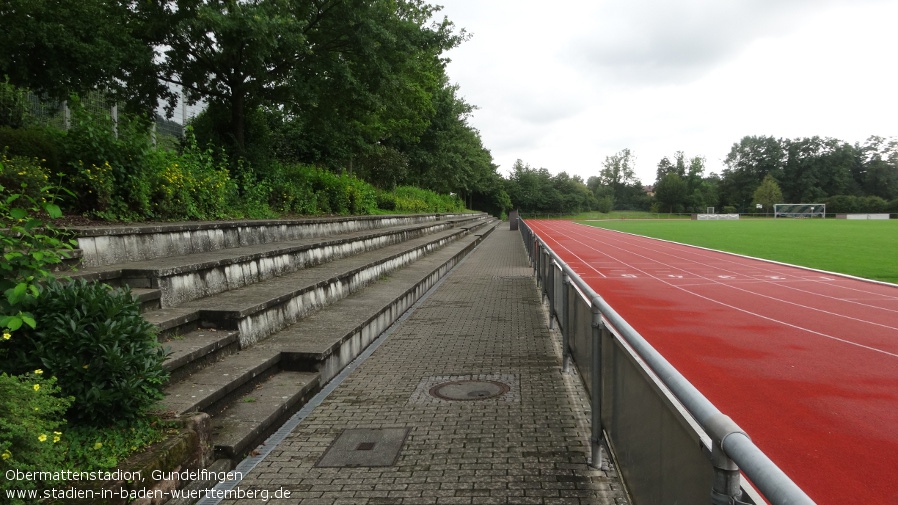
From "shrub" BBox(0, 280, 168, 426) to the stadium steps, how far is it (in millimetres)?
519

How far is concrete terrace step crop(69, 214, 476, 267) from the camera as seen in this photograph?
5797 millimetres

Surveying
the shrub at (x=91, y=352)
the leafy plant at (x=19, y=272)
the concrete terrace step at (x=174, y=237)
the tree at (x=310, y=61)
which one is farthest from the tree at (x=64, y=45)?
the shrub at (x=91, y=352)

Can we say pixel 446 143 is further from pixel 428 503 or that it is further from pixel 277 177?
pixel 428 503

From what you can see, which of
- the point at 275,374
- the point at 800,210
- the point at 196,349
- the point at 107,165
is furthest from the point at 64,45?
the point at 800,210

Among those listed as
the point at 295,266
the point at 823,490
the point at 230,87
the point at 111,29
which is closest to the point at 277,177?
the point at 230,87

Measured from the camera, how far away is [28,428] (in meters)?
2.59

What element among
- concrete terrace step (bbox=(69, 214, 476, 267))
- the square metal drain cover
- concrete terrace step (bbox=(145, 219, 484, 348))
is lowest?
the square metal drain cover

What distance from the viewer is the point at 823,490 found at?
376cm

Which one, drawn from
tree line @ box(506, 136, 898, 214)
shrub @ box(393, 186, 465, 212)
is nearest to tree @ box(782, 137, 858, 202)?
tree line @ box(506, 136, 898, 214)

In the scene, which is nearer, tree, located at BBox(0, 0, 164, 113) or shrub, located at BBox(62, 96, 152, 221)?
shrub, located at BBox(62, 96, 152, 221)

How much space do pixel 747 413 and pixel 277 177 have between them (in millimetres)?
13555

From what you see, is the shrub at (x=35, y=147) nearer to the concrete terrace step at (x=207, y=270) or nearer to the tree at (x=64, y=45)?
the concrete terrace step at (x=207, y=270)

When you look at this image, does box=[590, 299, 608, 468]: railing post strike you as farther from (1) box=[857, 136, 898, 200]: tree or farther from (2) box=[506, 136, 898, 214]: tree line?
(1) box=[857, 136, 898, 200]: tree

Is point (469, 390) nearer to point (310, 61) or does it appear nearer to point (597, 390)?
point (597, 390)
